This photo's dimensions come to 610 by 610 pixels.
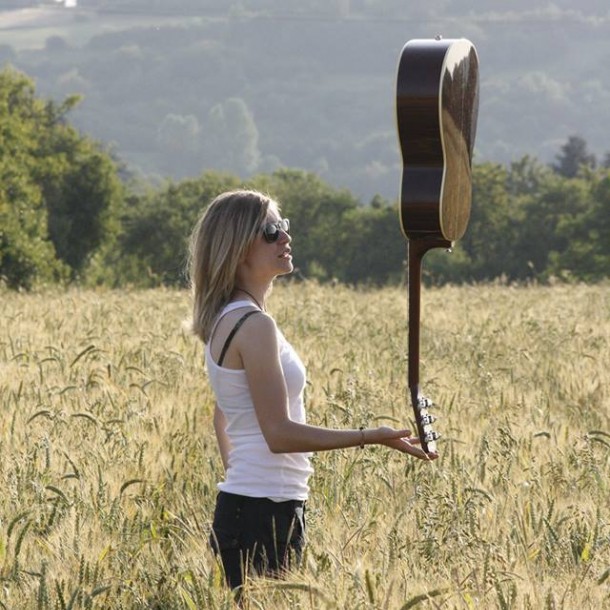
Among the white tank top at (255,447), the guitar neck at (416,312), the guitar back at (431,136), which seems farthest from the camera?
the white tank top at (255,447)

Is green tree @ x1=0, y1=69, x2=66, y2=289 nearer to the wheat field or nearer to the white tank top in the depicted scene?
the wheat field

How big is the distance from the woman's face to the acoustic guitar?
574 mm

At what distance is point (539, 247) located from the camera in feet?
294

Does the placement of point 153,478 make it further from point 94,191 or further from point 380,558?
point 94,191

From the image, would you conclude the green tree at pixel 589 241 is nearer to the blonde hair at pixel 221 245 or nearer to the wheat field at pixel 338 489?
the wheat field at pixel 338 489

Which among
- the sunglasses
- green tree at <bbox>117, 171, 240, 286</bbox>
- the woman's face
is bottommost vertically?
green tree at <bbox>117, 171, 240, 286</bbox>

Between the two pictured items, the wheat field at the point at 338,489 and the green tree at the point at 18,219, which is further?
the green tree at the point at 18,219

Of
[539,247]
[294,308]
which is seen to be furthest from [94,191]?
[294,308]

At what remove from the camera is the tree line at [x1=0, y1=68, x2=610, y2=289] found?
5241cm

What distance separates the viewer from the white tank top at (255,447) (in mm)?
3469

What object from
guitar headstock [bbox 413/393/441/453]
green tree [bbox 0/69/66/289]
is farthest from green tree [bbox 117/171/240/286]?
guitar headstock [bbox 413/393/441/453]

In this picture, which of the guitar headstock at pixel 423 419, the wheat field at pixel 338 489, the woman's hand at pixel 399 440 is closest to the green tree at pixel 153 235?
the wheat field at pixel 338 489

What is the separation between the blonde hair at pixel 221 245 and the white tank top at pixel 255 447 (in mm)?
76

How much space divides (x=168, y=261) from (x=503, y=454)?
79.1 meters
